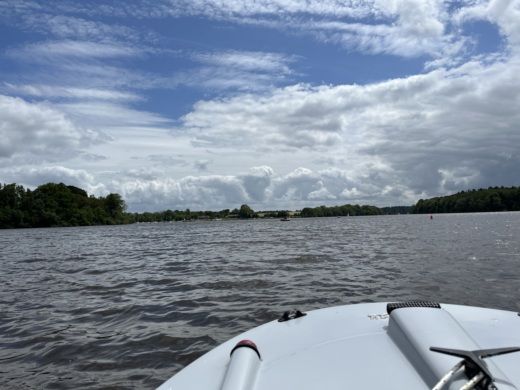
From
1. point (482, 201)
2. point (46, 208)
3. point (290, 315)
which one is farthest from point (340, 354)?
point (482, 201)

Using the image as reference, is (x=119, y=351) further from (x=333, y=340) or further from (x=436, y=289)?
(x=436, y=289)

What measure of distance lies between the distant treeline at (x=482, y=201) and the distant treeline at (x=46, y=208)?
141 meters

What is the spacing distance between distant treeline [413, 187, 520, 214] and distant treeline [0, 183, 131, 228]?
463 ft

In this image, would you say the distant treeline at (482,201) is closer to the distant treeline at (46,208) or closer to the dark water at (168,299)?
the distant treeline at (46,208)

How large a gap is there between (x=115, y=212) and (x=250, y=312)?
13344 cm

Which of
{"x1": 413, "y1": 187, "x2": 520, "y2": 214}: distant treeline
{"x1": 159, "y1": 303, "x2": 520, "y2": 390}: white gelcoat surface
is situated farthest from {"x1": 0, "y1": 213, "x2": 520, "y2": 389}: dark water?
{"x1": 413, "y1": 187, "x2": 520, "y2": 214}: distant treeline

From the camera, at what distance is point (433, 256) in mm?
18828

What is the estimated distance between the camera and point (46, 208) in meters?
110

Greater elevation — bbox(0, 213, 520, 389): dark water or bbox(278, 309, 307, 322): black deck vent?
bbox(278, 309, 307, 322): black deck vent

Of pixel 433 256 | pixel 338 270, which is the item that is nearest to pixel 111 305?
pixel 338 270

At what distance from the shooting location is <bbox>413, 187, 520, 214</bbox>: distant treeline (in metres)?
170

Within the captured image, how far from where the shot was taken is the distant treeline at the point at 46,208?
105562 mm

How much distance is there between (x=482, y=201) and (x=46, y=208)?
158 meters

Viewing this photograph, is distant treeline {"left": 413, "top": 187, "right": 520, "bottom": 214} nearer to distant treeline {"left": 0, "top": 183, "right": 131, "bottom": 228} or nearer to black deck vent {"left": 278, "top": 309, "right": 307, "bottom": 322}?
distant treeline {"left": 0, "top": 183, "right": 131, "bottom": 228}
